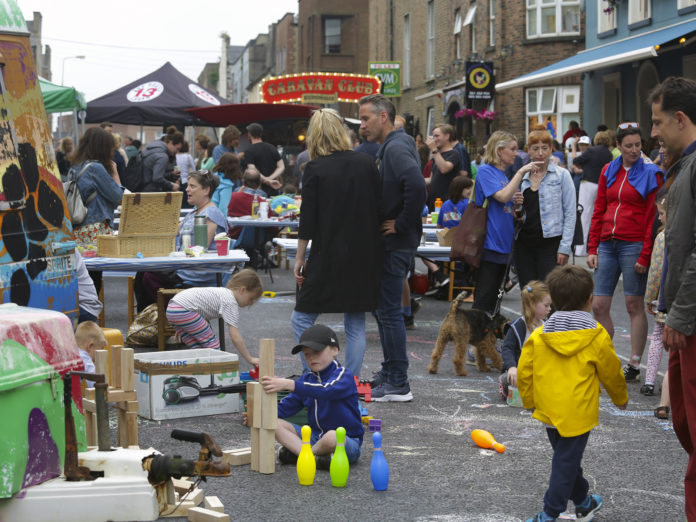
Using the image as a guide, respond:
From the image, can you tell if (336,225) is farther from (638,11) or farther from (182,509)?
(638,11)

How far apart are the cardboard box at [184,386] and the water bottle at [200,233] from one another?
8.46 feet

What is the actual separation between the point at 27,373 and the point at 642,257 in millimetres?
5406

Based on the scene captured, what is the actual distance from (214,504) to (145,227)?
14.7 ft

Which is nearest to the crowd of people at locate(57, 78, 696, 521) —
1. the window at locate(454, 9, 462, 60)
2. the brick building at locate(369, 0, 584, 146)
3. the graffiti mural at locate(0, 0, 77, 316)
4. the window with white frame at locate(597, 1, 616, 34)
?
the graffiti mural at locate(0, 0, 77, 316)

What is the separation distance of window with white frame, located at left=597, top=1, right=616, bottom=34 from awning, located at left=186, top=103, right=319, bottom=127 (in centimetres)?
772

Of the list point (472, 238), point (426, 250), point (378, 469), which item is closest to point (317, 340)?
point (378, 469)

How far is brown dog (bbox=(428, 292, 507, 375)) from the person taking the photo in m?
8.06

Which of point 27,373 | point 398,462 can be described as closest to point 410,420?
point 398,462

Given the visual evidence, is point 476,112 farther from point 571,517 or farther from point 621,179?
point 571,517

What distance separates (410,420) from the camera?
661 centimetres

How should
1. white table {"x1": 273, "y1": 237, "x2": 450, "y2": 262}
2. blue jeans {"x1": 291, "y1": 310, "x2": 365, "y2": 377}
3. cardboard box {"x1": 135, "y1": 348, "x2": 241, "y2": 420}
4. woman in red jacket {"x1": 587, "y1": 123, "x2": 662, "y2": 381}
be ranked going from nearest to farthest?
cardboard box {"x1": 135, "y1": 348, "x2": 241, "y2": 420}, blue jeans {"x1": 291, "y1": 310, "x2": 365, "y2": 377}, woman in red jacket {"x1": 587, "y1": 123, "x2": 662, "y2": 381}, white table {"x1": 273, "y1": 237, "x2": 450, "y2": 262}

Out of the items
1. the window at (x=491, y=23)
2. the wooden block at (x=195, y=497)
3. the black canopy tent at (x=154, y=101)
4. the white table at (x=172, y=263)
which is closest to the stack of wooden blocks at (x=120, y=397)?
the wooden block at (x=195, y=497)

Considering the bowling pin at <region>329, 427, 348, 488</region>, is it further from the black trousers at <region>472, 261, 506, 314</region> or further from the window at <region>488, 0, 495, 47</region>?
the window at <region>488, 0, 495, 47</region>

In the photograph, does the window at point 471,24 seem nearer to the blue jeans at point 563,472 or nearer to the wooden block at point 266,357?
the wooden block at point 266,357
